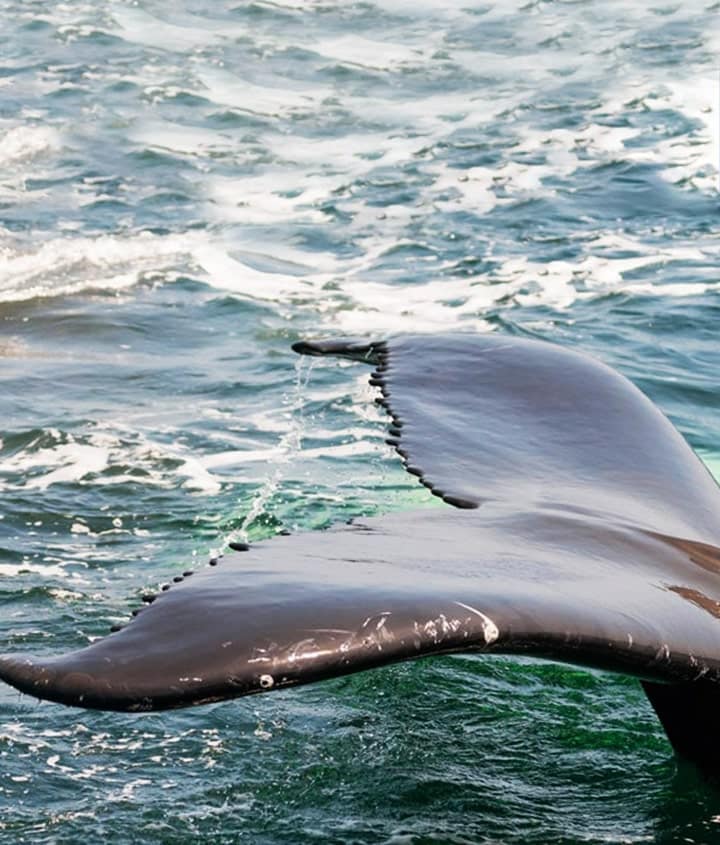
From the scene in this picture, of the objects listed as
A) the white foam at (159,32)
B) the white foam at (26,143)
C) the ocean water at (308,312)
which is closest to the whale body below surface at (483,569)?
the ocean water at (308,312)

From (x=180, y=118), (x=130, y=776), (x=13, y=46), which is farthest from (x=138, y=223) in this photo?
(x=130, y=776)

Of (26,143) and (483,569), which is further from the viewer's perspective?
(26,143)

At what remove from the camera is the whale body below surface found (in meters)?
2.59

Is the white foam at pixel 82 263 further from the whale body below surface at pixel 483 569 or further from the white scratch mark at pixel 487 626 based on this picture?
the white scratch mark at pixel 487 626

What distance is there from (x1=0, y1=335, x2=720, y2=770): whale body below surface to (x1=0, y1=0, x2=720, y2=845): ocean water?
3.45 feet

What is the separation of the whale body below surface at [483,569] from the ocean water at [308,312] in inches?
41.4

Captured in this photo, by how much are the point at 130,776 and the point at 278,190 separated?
11.3m

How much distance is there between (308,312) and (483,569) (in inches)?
364

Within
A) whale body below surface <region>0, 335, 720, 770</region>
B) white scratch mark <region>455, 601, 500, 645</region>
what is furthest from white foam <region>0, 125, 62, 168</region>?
white scratch mark <region>455, 601, 500, 645</region>

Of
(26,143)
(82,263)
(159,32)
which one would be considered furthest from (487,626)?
(159,32)

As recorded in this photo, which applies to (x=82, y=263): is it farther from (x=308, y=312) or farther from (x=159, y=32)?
(x=159, y=32)

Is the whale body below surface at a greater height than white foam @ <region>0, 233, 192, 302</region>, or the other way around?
the whale body below surface

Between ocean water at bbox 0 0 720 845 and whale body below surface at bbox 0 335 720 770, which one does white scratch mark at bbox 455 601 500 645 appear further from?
ocean water at bbox 0 0 720 845

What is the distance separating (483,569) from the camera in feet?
10.6
